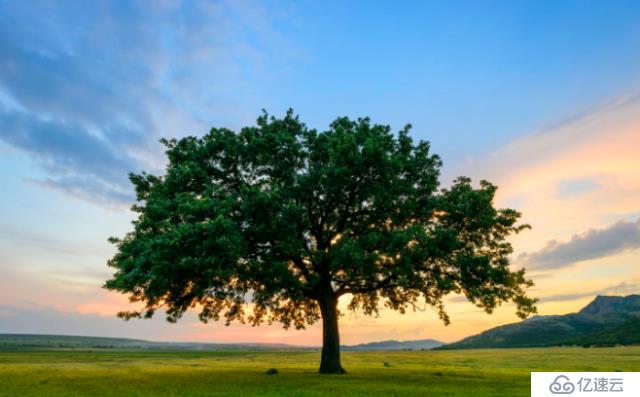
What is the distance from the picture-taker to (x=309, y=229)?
132ft

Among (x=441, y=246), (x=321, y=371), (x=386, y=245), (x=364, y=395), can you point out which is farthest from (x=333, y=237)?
(x=364, y=395)

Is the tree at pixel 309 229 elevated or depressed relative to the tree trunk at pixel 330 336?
elevated

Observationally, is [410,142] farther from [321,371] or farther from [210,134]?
[321,371]

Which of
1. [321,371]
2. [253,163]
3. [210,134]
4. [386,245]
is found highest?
[210,134]

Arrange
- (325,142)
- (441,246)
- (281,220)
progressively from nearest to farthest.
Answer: (281,220) < (441,246) < (325,142)

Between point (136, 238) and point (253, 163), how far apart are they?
11.1 metres

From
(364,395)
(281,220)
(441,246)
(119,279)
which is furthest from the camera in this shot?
(441,246)

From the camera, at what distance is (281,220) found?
35.6 m

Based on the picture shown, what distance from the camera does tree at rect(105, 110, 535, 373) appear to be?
34.3 meters

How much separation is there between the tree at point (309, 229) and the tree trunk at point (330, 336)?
0.12m

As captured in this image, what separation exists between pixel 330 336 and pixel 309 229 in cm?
984

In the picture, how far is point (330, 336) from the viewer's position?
42.3 metres

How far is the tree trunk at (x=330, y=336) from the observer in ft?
139

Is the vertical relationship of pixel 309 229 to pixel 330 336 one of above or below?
above
